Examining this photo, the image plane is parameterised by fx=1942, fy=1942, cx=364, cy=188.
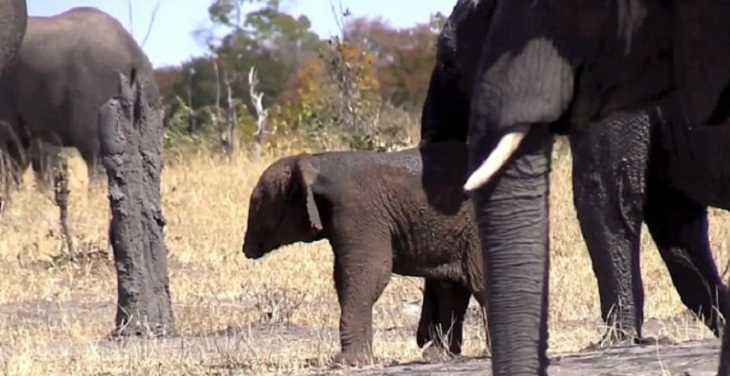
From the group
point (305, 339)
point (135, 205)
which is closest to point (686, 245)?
point (305, 339)

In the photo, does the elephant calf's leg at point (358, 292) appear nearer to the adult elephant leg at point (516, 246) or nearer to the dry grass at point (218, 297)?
the dry grass at point (218, 297)

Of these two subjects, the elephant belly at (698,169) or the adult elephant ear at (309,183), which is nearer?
the elephant belly at (698,169)

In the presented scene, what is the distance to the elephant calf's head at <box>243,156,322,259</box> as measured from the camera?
25.6 feet

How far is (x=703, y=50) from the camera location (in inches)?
177

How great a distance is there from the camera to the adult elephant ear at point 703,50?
4473mm

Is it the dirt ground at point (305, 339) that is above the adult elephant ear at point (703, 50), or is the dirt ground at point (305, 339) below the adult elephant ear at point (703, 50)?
below

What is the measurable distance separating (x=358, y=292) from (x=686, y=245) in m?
1.34

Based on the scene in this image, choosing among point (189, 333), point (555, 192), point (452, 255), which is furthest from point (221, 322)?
point (555, 192)

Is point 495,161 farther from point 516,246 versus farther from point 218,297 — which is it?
point 218,297

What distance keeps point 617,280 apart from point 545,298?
329 cm

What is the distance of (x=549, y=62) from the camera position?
173 inches

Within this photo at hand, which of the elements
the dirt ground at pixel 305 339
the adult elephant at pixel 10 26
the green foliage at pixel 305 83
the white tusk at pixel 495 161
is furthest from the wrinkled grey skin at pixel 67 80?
the white tusk at pixel 495 161

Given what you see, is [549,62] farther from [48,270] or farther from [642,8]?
[48,270]

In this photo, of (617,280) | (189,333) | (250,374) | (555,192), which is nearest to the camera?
(250,374)
